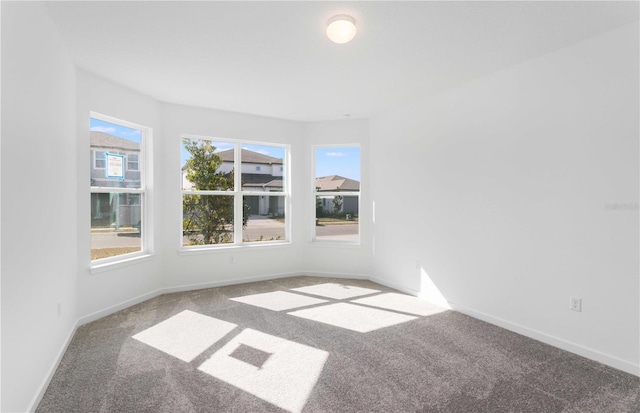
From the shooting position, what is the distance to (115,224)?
12.8 ft

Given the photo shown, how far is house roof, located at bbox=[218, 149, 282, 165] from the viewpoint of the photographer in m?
5.04

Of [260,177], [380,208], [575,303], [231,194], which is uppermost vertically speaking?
[260,177]

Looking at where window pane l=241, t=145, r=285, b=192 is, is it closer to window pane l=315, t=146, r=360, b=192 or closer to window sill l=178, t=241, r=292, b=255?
window pane l=315, t=146, r=360, b=192

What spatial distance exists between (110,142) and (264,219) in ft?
7.75

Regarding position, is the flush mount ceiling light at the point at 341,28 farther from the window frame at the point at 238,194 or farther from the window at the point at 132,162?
the window at the point at 132,162

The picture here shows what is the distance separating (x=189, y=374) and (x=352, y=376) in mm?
1214

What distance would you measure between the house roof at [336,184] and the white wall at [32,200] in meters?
3.47

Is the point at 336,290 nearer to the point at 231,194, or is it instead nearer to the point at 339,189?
the point at 339,189

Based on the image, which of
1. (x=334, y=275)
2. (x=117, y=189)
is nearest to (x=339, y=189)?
(x=334, y=275)

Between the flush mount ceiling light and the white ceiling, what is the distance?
0.19ft

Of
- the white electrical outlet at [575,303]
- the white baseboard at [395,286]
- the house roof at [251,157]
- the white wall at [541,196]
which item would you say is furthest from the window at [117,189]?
the white electrical outlet at [575,303]

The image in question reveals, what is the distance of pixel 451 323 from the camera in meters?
3.47

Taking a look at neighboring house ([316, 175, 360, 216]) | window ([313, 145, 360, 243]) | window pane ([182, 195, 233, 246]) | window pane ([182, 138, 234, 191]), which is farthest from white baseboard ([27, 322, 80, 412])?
neighboring house ([316, 175, 360, 216])

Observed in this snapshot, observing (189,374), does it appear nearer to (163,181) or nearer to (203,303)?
(203,303)
